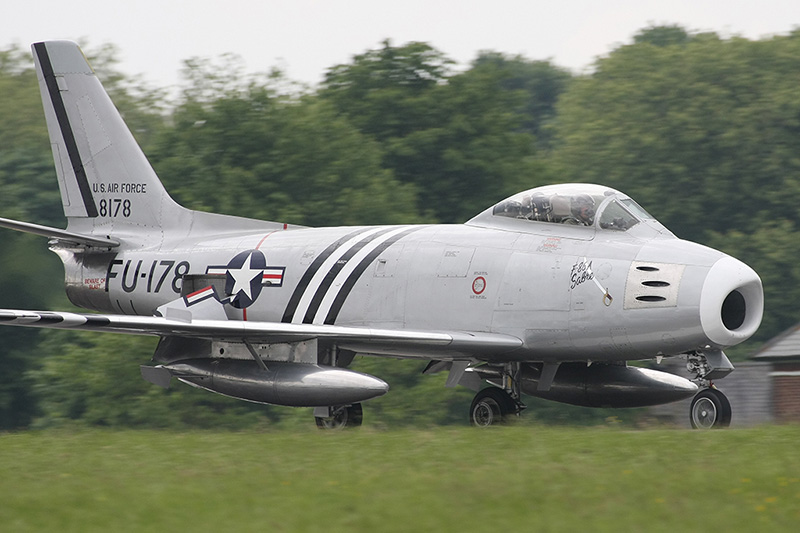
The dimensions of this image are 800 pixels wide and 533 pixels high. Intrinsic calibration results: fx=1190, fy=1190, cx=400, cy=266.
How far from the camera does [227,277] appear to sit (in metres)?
19.0

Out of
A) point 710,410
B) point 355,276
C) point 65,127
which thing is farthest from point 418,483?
point 65,127

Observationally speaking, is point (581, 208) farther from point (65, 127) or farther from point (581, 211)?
point (65, 127)

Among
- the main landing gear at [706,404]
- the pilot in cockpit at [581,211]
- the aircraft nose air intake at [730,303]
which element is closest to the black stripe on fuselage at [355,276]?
the pilot in cockpit at [581,211]

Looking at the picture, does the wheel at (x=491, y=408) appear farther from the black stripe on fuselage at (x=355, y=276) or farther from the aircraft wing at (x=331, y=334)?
the black stripe on fuselage at (x=355, y=276)

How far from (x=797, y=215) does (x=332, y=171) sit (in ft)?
74.0

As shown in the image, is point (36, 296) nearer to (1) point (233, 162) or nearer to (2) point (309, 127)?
(1) point (233, 162)

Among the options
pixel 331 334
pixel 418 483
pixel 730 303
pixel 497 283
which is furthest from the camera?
pixel 331 334

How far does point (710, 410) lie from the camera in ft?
47.5

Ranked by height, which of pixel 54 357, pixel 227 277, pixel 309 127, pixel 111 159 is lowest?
pixel 54 357

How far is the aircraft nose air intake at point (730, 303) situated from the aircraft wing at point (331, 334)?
8.53 feet

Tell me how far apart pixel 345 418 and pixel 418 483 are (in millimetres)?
8034

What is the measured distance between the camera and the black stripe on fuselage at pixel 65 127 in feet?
71.1

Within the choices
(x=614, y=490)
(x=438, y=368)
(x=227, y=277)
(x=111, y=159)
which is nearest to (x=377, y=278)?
(x=438, y=368)

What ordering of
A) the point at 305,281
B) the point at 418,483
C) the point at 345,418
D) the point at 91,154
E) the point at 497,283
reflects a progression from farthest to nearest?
the point at 91,154 < the point at 305,281 < the point at 345,418 < the point at 497,283 < the point at 418,483
